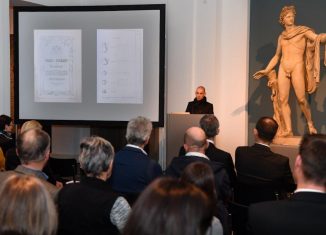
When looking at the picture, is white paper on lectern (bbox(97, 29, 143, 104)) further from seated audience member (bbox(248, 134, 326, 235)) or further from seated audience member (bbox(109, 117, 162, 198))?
seated audience member (bbox(248, 134, 326, 235))

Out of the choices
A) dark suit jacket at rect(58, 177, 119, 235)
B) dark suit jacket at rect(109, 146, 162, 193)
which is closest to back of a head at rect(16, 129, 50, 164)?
dark suit jacket at rect(58, 177, 119, 235)

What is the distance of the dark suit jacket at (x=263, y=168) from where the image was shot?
10.2ft

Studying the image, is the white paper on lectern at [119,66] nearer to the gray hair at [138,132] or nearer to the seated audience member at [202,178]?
the gray hair at [138,132]

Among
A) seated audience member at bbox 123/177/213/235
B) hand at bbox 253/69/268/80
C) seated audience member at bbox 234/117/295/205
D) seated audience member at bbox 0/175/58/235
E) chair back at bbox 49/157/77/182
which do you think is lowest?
chair back at bbox 49/157/77/182

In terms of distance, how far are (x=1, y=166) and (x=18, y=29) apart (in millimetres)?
3507

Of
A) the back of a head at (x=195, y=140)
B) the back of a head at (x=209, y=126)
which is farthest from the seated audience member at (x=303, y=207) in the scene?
the back of a head at (x=209, y=126)

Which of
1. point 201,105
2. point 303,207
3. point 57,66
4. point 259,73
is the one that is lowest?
point 303,207

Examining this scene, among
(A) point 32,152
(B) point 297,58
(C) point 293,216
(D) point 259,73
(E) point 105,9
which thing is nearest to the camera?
(C) point 293,216

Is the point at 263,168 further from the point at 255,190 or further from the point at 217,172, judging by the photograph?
the point at 217,172

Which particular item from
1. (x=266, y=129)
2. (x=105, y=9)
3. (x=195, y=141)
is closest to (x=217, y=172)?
(x=195, y=141)

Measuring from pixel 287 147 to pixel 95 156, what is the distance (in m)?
3.80

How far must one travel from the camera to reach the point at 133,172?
2.90 m

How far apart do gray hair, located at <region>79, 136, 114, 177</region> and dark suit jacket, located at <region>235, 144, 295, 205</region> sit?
3.91 feet

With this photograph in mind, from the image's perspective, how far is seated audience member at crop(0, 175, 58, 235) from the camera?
1422 mm
